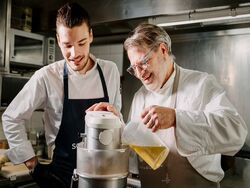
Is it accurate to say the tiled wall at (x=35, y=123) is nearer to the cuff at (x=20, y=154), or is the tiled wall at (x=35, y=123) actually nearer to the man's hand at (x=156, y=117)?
the cuff at (x=20, y=154)

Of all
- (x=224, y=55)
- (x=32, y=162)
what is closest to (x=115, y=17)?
(x=224, y=55)

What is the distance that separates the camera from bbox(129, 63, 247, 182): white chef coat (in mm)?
1062

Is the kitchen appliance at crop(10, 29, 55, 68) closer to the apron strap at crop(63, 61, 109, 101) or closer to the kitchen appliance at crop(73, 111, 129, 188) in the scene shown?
the apron strap at crop(63, 61, 109, 101)

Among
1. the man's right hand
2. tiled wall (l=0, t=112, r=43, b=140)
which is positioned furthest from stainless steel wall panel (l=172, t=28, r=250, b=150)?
tiled wall (l=0, t=112, r=43, b=140)

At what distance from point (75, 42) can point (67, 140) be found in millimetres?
507

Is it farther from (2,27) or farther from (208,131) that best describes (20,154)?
(2,27)

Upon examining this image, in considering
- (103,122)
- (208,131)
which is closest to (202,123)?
(208,131)

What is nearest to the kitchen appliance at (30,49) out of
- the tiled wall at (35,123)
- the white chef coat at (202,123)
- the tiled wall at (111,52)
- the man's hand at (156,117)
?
the tiled wall at (111,52)

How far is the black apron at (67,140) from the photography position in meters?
1.54

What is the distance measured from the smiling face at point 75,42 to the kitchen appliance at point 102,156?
1.69 feet

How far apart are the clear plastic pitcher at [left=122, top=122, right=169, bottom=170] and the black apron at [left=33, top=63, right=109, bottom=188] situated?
1.77 feet

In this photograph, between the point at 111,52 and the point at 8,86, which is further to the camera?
the point at 111,52

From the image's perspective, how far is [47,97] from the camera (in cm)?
158

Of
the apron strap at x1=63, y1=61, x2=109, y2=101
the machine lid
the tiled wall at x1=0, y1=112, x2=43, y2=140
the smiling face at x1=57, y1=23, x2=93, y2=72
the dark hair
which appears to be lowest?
the tiled wall at x1=0, y1=112, x2=43, y2=140
